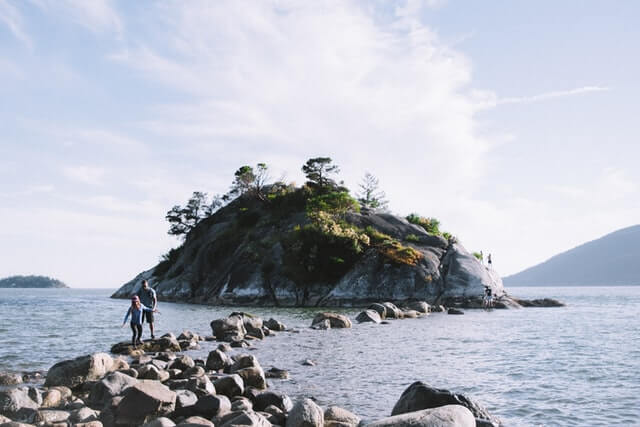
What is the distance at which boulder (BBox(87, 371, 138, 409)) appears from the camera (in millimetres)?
11094

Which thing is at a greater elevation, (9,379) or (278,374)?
(278,374)

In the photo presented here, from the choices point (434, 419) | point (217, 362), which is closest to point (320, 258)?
point (217, 362)

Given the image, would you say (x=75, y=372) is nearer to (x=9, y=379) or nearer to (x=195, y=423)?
(x=9, y=379)

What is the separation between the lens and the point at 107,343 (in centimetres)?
2264

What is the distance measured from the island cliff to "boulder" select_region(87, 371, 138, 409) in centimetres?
4079

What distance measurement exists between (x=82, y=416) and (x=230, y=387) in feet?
10.7

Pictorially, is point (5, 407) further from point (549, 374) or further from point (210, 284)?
point (210, 284)

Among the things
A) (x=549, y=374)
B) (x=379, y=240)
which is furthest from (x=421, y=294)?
(x=549, y=374)

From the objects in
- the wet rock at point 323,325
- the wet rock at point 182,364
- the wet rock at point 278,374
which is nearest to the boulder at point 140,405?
the wet rock at point 278,374

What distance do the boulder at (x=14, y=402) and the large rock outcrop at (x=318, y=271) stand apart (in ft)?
137

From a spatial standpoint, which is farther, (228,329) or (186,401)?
(228,329)

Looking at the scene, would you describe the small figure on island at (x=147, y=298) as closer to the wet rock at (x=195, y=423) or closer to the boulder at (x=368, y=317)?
the wet rock at (x=195, y=423)

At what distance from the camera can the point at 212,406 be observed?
986cm

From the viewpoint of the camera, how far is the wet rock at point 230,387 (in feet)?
38.7
